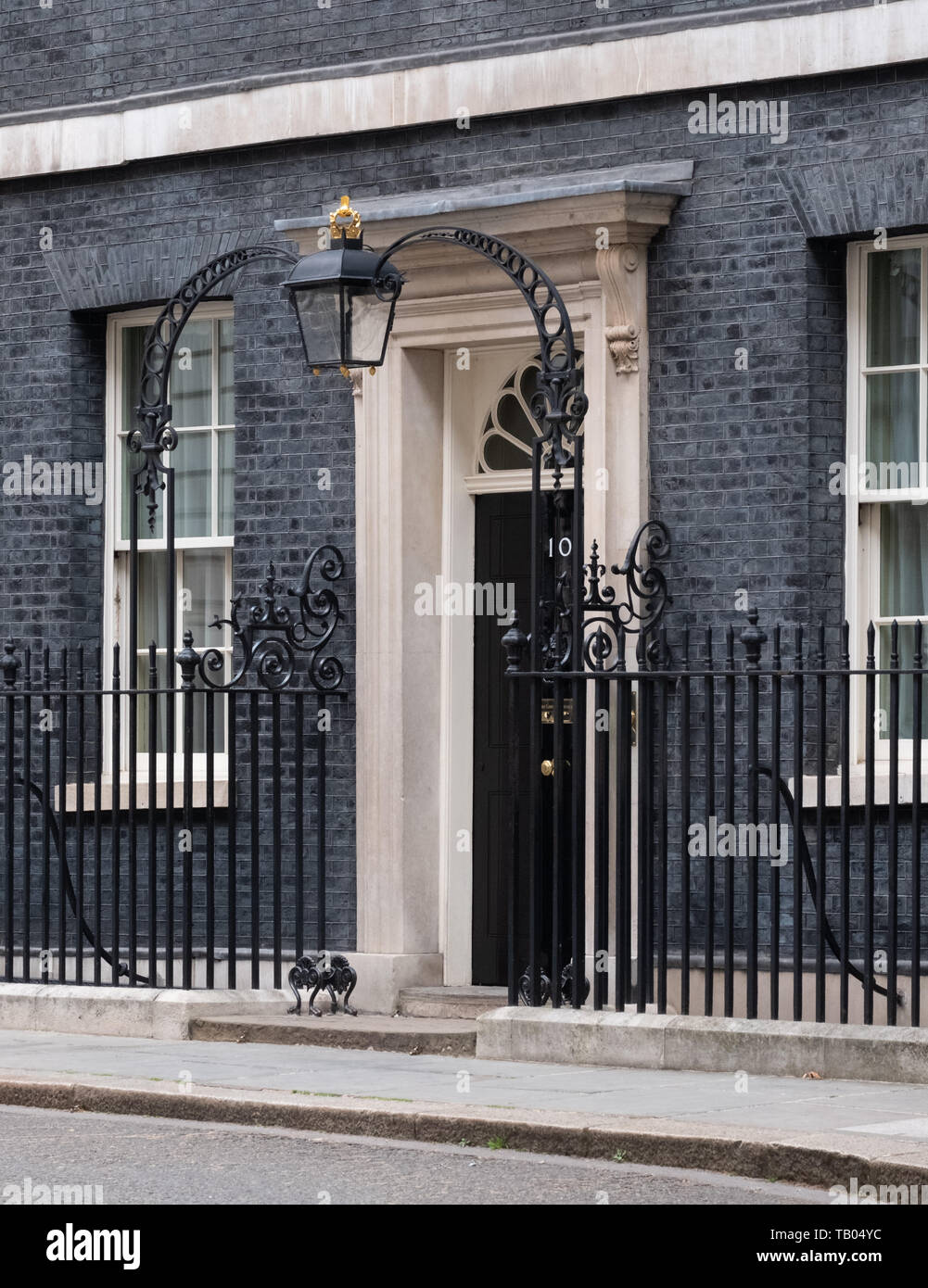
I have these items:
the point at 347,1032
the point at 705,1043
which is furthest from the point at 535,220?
the point at 705,1043

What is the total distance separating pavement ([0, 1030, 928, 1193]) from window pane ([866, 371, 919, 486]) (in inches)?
118

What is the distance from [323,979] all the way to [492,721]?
154 centimetres

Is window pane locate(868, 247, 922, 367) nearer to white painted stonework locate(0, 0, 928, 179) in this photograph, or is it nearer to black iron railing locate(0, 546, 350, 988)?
white painted stonework locate(0, 0, 928, 179)

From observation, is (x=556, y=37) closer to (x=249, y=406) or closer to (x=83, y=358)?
(x=249, y=406)

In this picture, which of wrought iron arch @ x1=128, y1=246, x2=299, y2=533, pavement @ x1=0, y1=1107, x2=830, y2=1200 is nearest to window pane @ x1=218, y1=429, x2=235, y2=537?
wrought iron arch @ x1=128, y1=246, x2=299, y2=533

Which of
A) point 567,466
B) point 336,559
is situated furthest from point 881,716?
point 336,559

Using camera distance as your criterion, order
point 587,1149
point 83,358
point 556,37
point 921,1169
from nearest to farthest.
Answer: point 921,1169, point 587,1149, point 556,37, point 83,358

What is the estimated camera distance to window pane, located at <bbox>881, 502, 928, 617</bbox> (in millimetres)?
11000

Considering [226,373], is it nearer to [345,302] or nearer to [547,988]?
[345,302]

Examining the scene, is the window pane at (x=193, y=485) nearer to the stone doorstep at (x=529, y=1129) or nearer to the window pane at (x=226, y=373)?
the window pane at (x=226, y=373)

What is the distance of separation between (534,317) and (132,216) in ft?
10.8

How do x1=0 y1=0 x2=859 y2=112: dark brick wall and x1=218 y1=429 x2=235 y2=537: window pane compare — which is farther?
x1=218 y1=429 x2=235 y2=537: window pane

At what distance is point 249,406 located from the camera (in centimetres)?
1264

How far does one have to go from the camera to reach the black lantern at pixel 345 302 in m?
10.8
